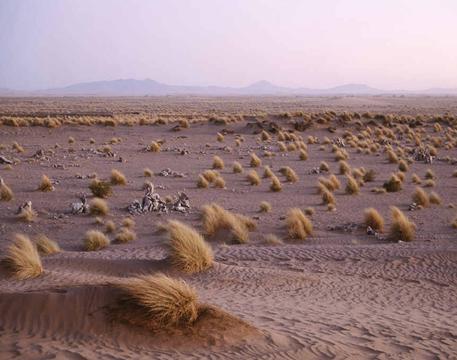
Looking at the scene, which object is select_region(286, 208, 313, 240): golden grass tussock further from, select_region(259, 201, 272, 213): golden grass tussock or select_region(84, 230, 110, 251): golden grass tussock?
select_region(84, 230, 110, 251): golden grass tussock

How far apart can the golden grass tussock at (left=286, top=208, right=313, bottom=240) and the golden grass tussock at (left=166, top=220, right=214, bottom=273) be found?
164 inches

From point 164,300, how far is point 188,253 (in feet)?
13.6

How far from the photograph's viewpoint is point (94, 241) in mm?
13562

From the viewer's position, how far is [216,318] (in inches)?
280

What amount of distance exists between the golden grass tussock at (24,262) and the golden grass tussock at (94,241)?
121 inches

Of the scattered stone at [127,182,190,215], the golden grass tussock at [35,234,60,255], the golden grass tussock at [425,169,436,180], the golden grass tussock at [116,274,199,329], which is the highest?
the golden grass tussock at [116,274,199,329]

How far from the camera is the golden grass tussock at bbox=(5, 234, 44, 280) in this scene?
979 cm

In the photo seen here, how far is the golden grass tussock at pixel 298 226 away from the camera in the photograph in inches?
585

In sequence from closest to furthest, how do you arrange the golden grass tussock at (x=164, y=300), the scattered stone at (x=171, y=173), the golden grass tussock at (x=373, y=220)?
the golden grass tussock at (x=164, y=300) → the golden grass tussock at (x=373, y=220) → the scattered stone at (x=171, y=173)

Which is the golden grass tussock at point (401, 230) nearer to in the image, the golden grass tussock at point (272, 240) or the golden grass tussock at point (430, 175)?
the golden grass tussock at point (272, 240)

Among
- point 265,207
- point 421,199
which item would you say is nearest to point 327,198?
A: point 265,207

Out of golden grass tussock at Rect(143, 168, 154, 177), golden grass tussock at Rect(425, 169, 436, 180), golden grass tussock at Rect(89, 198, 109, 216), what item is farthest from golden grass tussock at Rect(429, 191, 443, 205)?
golden grass tussock at Rect(143, 168, 154, 177)

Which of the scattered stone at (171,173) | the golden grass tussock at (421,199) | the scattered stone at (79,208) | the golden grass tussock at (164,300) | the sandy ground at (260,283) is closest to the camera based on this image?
the sandy ground at (260,283)

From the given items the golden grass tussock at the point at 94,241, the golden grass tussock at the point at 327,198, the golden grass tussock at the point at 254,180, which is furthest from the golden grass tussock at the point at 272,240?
the golden grass tussock at the point at 254,180
